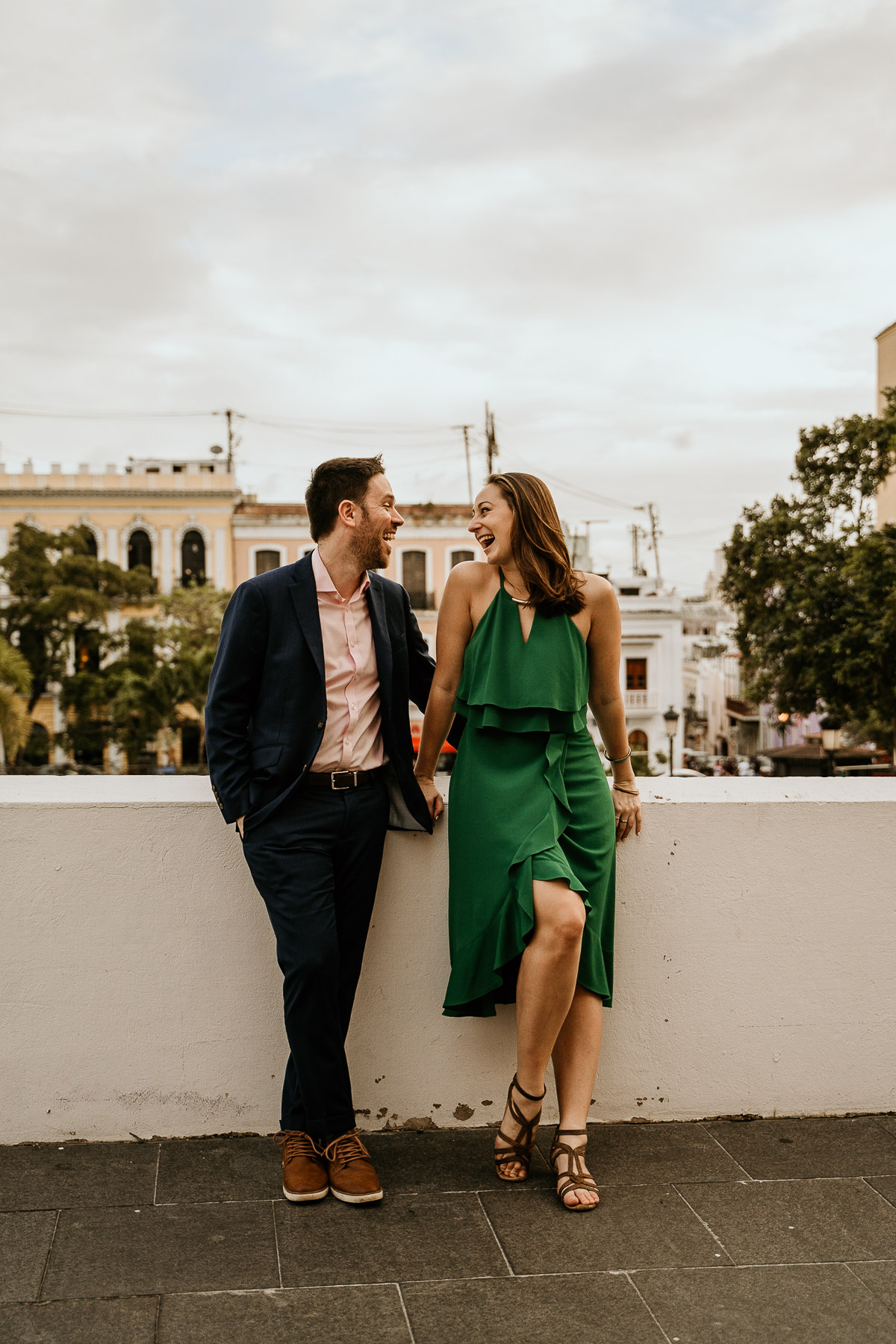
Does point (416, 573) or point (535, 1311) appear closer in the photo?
point (535, 1311)

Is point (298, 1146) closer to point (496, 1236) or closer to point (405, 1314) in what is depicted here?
point (496, 1236)

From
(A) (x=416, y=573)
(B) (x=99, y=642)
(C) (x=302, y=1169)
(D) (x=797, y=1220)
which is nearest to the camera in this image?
(D) (x=797, y=1220)

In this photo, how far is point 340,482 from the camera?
2.94m

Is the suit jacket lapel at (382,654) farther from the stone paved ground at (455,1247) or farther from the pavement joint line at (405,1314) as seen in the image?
the pavement joint line at (405,1314)

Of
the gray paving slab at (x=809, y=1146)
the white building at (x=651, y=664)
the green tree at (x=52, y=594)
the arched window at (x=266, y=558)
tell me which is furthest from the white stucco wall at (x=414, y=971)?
the white building at (x=651, y=664)

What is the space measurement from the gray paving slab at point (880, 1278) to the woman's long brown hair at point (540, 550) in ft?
5.25

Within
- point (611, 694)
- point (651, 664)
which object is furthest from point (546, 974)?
point (651, 664)

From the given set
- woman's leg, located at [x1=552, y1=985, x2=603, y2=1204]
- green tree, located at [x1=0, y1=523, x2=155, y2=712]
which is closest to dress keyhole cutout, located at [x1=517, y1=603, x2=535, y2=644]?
woman's leg, located at [x1=552, y1=985, x2=603, y2=1204]

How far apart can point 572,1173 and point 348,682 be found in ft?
4.28

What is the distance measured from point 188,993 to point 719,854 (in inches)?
58.9

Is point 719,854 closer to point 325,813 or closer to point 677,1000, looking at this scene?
point 677,1000

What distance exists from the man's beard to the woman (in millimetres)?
206

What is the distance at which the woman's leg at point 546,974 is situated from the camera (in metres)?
2.77

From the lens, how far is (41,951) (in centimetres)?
305
